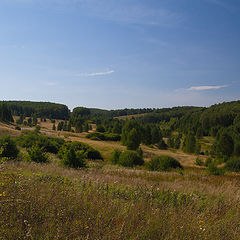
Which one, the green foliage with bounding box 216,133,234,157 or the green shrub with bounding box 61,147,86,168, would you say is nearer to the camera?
the green shrub with bounding box 61,147,86,168

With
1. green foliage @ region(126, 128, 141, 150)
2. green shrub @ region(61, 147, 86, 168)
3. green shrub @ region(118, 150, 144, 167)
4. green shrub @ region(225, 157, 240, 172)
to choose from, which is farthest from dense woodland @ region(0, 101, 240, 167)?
green shrub @ region(61, 147, 86, 168)

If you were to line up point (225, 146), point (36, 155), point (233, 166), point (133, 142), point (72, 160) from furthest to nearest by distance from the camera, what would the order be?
1. point (225, 146)
2. point (133, 142)
3. point (233, 166)
4. point (36, 155)
5. point (72, 160)

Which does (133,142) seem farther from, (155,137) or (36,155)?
(36,155)

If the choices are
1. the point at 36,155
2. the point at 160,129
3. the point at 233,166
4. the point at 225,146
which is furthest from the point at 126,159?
the point at 160,129

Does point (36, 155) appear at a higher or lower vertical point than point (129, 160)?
higher

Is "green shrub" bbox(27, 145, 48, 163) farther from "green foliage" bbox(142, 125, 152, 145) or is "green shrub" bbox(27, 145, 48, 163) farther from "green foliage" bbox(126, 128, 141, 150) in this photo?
→ "green foliage" bbox(142, 125, 152, 145)

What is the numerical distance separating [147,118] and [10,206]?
174381 millimetres

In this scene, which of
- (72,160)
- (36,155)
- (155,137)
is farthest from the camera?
(155,137)

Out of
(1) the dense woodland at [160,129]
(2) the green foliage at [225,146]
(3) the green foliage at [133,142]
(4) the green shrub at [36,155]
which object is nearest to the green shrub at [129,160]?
(4) the green shrub at [36,155]

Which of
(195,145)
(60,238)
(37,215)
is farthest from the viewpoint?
(195,145)

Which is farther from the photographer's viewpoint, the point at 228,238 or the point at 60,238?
the point at 228,238

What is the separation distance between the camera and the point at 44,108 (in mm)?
148500

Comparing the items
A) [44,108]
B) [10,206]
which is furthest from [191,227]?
[44,108]

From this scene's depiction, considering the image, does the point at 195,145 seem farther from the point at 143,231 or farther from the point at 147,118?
the point at 147,118
